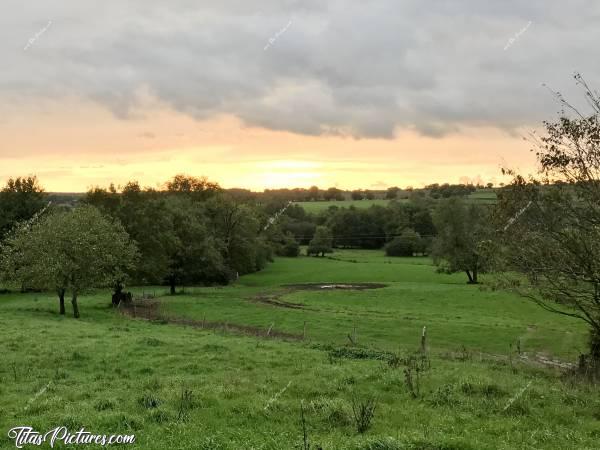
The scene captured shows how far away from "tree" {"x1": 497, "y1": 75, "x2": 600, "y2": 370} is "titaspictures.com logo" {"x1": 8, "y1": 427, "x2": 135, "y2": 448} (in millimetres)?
17234

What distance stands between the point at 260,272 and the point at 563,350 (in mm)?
77815

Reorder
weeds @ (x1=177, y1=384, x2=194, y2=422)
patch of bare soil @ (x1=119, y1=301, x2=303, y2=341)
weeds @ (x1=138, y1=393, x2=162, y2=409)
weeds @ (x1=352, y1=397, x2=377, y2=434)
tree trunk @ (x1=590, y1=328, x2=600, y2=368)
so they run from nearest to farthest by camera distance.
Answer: weeds @ (x1=352, y1=397, x2=377, y2=434) < weeds @ (x1=177, y1=384, x2=194, y2=422) < weeds @ (x1=138, y1=393, x2=162, y2=409) < tree trunk @ (x1=590, y1=328, x2=600, y2=368) < patch of bare soil @ (x1=119, y1=301, x2=303, y2=341)

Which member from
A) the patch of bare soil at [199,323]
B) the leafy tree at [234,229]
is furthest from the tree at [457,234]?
the patch of bare soil at [199,323]

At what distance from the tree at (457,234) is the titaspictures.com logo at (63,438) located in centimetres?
8073

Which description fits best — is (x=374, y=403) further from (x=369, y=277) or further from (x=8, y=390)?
(x=369, y=277)

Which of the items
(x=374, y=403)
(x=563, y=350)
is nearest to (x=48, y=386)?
(x=374, y=403)

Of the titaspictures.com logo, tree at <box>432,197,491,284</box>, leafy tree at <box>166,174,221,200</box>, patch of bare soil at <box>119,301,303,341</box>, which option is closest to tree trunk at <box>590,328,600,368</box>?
patch of bare soil at <box>119,301,303,341</box>

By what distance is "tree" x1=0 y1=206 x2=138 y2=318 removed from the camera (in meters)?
47.4

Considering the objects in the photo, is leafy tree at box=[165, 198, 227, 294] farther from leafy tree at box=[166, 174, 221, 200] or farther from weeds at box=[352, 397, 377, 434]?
weeds at box=[352, 397, 377, 434]

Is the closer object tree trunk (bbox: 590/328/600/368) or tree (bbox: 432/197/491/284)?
tree trunk (bbox: 590/328/600/368)

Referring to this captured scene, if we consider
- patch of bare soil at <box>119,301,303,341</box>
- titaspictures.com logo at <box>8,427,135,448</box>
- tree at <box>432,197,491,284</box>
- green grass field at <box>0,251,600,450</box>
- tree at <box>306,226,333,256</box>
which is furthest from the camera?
tree at <box>306,226,333,256</box>

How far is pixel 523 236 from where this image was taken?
22719mm

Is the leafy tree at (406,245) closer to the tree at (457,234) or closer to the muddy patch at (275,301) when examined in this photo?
the tree at (457,234)

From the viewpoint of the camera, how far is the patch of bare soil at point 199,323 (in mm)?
39812
